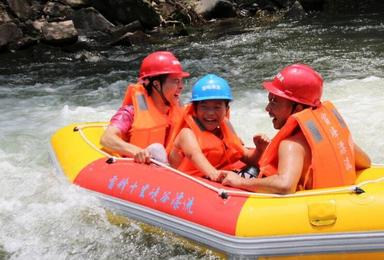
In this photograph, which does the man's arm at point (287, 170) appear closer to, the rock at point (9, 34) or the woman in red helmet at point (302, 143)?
the woman in red helmet at point (302, 143)

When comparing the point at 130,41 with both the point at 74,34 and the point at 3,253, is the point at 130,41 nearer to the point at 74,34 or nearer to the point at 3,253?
the point at 74,34

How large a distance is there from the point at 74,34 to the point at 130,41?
132cm

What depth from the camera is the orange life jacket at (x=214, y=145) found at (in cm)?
379

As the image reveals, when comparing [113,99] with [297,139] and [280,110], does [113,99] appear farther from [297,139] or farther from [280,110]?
[297,139]

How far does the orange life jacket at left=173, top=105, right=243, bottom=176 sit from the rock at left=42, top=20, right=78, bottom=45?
9.04m

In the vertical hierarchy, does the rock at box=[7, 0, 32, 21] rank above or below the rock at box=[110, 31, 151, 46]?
above

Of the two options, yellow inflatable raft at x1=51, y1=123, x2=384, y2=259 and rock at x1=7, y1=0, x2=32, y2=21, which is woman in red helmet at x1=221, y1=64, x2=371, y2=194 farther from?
rock at x1=7, y1=0, x2=32, y2=21

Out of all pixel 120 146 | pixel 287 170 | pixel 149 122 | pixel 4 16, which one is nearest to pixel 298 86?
pixel 287 170

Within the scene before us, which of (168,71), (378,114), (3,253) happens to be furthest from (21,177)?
(378,114)

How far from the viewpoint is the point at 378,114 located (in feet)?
21.7

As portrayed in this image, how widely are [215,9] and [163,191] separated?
1323cm

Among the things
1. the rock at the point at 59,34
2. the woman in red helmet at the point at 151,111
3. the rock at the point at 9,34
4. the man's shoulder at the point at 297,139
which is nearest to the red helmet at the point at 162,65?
the woman in red helmet at the point at 151,111

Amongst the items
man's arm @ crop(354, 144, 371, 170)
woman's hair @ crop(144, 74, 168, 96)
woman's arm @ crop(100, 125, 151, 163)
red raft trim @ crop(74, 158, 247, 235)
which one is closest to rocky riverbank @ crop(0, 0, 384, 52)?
woman's hair @ crop(144, 74, 168, 96)

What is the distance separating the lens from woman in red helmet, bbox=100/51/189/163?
4.24 meters
